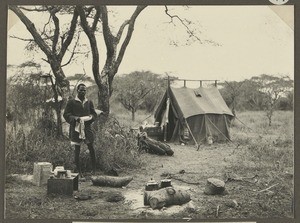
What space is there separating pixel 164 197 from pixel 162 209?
0.61ft

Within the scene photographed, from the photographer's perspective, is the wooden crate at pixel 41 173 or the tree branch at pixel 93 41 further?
the tree branch at pixel 93 41

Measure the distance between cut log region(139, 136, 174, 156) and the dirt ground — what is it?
866mm

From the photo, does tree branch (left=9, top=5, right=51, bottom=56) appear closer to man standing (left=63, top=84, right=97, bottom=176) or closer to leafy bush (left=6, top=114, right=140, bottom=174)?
man standing (left=63, top=84, right=97, bottom=176)

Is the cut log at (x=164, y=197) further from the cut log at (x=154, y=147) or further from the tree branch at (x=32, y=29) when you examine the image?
the tree branch at (x=32, y=29)

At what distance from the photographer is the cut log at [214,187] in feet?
20.3

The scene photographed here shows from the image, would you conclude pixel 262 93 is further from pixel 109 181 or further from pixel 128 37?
pixel 109 181

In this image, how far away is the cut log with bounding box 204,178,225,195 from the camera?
6.18 m

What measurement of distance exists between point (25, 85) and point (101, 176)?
1.87 metres

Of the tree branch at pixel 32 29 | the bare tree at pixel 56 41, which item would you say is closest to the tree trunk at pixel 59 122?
the bare tree at pixel 56 41

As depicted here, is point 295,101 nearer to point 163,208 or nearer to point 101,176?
point 163,208

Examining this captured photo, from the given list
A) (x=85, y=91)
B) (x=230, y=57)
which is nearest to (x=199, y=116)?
(x=230, y=57)

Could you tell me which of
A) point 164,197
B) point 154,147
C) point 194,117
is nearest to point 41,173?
point 164,197

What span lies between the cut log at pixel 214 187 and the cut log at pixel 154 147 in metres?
1.49

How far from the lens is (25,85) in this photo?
6480 mm
